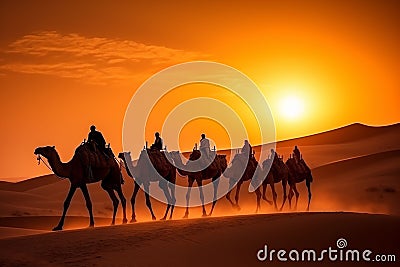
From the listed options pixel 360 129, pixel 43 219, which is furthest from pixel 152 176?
pixel 360 129

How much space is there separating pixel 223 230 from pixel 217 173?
10.7 metres

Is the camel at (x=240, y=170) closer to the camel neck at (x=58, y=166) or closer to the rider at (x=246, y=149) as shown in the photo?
the rider at (x=246, y=149)

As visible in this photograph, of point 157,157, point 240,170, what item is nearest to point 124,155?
point 157,157

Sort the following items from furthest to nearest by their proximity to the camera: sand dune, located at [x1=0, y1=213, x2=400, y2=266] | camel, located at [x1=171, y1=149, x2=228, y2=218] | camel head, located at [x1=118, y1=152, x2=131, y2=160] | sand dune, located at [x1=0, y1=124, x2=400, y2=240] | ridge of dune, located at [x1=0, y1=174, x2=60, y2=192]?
ridge of dune, located at [x1=0, y1=174, x2=60, y2=192], sand dune, located at [x1=0, y1=124, x2=400, y2=240], camel, located at [x1=171, y1=149, x2=228, y2=218], camel head, located at [x1=118, y1=152, x2=131, y2=160], sand dune, located at [x1=0, y1=213, x2=400, y2=266]

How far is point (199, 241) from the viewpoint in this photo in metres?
16.6

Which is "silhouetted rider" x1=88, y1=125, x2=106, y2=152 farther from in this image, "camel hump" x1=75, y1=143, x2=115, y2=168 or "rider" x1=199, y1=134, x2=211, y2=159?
"rider" x1=199, y1=134, x2=211, y2=159

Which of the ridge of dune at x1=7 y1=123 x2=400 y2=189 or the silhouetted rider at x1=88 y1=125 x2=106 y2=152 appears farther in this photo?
the ridge of dune at x1=7 y1=123 x2=400 y2=189

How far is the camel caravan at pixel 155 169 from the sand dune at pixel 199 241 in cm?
327

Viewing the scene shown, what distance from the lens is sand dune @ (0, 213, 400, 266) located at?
14789mm

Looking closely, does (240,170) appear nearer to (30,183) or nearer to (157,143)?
(157,143)

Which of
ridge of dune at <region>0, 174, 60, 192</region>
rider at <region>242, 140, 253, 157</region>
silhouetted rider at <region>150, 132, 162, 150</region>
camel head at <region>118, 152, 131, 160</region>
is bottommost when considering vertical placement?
camel head at <region>118, 152, 131, 160</region>

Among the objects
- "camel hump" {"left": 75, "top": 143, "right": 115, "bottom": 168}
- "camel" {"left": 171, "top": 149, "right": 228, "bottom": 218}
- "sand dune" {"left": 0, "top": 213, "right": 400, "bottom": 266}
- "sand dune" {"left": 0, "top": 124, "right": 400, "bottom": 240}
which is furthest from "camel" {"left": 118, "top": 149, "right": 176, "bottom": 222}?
"sand dune" {"left": 0, "top": 124, "right": 400, "bottom": 240}

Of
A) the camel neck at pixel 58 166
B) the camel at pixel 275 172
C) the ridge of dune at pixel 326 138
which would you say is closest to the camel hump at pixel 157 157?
the camel neck at pixel 58 166

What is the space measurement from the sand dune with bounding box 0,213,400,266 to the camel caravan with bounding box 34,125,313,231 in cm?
327
